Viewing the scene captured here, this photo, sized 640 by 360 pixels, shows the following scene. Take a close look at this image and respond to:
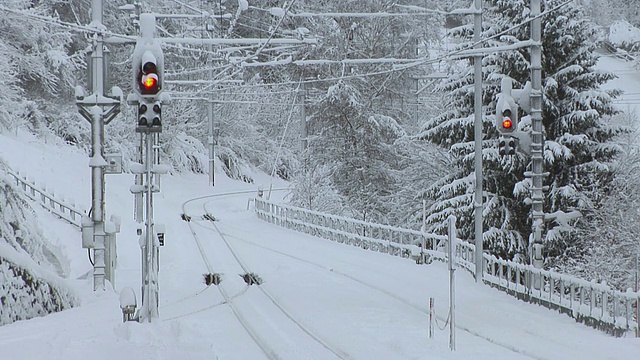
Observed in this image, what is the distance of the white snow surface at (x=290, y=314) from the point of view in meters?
11.9

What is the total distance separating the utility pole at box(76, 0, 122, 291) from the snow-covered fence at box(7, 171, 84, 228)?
9.81 metres

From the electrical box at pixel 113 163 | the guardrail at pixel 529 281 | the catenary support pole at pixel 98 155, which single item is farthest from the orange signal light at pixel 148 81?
the guardrail at pixel 529 281

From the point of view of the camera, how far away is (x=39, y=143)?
3959 centimetres

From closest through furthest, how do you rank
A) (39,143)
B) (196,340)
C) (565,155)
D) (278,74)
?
(196,340)
(565,155)
(39,143)
(278,74)

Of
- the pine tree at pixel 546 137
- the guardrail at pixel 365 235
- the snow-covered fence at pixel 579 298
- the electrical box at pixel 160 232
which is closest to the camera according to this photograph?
the electrical box at pixel 160 232

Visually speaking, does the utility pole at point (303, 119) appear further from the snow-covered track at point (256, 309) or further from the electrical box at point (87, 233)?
the electrical box at point (87, 233)

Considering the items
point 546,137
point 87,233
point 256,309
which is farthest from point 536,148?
point 546,137

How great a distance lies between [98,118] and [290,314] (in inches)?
209

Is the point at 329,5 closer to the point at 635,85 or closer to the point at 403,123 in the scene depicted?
the point at 403,123

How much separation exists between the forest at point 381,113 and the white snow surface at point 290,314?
4.98 metres

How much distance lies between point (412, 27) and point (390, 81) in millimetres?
3146

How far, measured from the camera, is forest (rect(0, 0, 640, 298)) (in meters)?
25.8

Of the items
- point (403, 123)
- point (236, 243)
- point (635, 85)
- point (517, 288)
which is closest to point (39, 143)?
point (236, 243)

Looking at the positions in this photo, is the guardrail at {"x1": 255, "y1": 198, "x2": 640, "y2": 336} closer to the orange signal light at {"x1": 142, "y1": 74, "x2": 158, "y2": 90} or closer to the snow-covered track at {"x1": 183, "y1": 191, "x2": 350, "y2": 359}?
the snow-covered track at {"x1": 183, "y1": 191, "x2": 350, "y2": 359}
